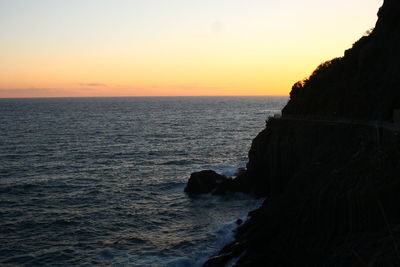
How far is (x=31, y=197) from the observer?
140ft

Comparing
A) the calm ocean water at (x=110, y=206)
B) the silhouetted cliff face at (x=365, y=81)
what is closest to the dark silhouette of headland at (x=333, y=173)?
the silhouetted cliff face at (x=365, y=81)

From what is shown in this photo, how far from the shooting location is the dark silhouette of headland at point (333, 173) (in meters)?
19.3

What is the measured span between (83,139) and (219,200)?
172ft

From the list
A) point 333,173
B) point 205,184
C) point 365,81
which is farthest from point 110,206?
point 365,81

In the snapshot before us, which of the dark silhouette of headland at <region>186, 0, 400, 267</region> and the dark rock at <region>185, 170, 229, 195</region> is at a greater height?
the dark silhouette of headland at <region>186, 0, 400, 267</region>

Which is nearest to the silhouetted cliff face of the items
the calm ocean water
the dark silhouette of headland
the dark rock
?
the dark silhouette of headland

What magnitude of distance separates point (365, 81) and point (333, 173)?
14510mm

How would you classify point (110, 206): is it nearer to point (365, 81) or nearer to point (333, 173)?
point (333, 173)

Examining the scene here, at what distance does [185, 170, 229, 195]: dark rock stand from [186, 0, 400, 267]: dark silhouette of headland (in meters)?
0.12

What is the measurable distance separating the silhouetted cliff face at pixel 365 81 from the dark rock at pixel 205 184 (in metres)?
11.9

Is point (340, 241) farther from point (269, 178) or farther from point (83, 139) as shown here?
point (83, 139)

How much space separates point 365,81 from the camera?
121 ft

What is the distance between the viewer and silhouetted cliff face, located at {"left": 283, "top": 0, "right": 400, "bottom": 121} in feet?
111

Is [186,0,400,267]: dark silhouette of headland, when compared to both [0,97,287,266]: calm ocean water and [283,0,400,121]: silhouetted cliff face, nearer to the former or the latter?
[283,0,400,121]: silhouetted cliff face
